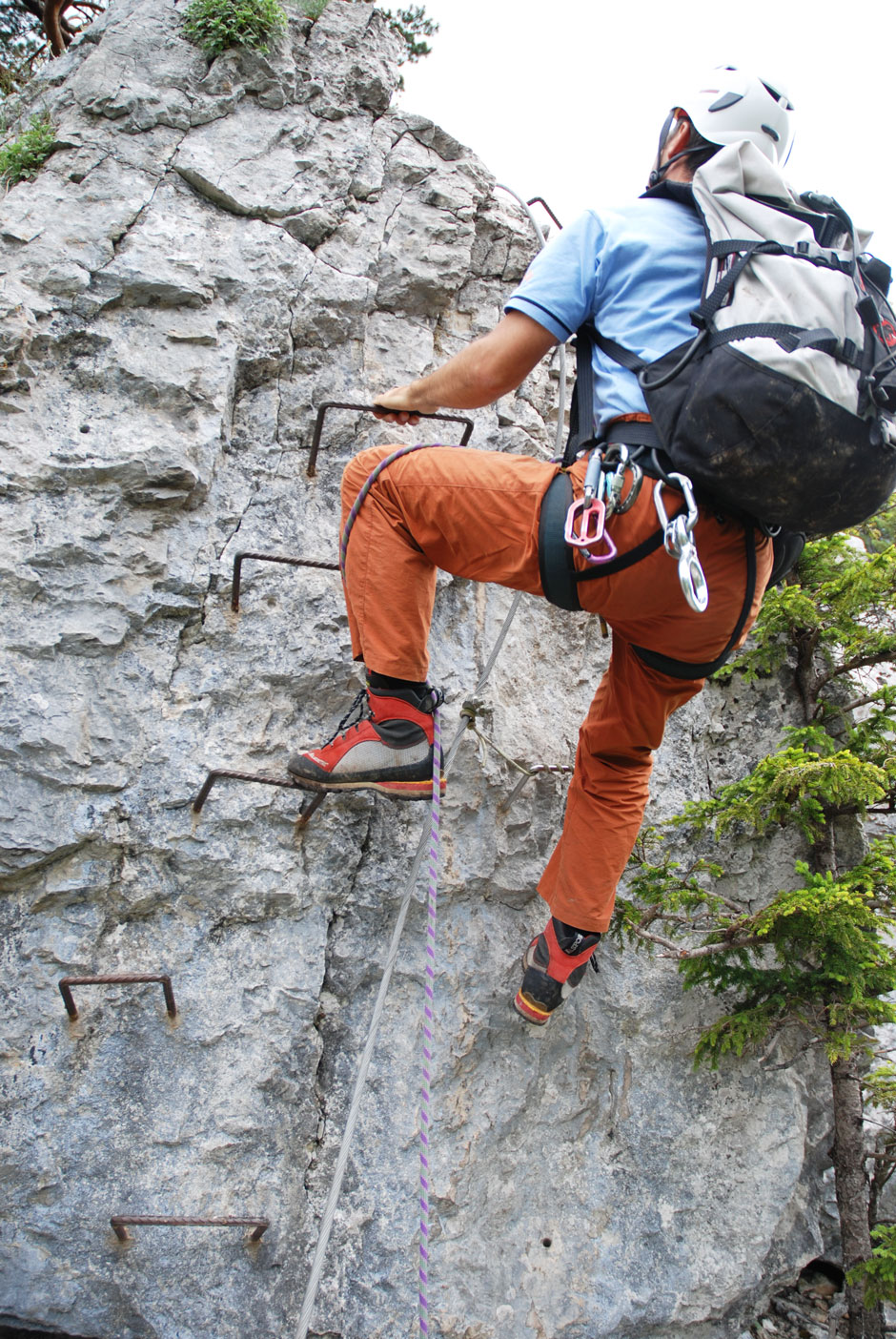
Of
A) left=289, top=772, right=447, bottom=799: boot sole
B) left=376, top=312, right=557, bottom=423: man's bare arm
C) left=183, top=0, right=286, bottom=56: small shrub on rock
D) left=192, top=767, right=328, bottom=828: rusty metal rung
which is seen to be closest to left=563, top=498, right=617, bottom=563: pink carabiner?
left=376, top=312, right=557, bottom=423: man's bare arm

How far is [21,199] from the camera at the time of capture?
4004 millimetres

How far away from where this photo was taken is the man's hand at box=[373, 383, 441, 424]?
286cm

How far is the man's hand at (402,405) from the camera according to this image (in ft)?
9.37

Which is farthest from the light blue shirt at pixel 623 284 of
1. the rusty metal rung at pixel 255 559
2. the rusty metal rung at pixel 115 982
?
the rusty metal rung at pixel 115 982

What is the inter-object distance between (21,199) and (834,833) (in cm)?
466

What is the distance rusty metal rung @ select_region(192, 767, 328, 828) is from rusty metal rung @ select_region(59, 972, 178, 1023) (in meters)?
0.60

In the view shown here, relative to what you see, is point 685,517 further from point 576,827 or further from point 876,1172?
point 876,1172

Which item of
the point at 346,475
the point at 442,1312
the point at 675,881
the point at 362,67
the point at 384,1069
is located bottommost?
the point at 442,1312

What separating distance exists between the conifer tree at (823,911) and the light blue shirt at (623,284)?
172cm

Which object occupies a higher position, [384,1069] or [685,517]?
[685,517]

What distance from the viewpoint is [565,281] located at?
8.21 feet

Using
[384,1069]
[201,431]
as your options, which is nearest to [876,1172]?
[384,1069]

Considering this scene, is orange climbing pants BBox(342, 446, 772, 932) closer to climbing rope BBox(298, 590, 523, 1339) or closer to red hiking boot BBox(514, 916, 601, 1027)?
red hiking boot BBox(514, 916, 601, 1027)

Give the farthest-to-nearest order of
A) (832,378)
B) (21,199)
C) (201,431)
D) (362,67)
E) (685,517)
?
(362,67)
(21,199)
(201,431)
(685,517)
(832,378)
